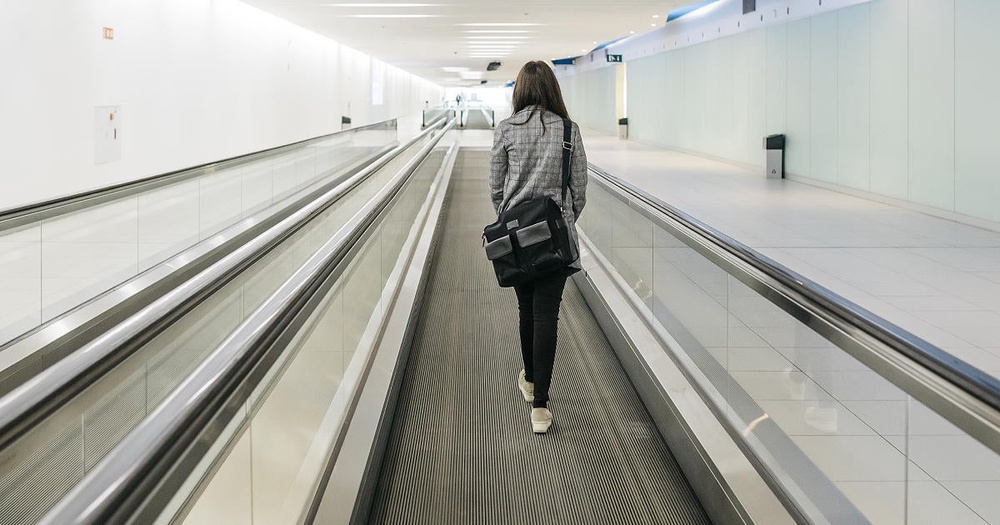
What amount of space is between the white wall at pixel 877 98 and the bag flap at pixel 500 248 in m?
9.60

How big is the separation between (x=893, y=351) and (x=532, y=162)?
2.27 meters

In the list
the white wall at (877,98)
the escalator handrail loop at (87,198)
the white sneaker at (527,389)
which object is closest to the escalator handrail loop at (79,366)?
the white sneaker at (527,389)

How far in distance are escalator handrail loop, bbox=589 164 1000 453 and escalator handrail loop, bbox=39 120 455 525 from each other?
142cm

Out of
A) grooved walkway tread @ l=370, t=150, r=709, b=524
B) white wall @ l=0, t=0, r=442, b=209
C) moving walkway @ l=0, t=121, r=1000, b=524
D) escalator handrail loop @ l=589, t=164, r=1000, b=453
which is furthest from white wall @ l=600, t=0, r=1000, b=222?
white wall @ l=0, t=0, r=442, b=209

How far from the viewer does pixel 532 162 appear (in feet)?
12.9

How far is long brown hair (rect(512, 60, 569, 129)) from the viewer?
12.9 feet

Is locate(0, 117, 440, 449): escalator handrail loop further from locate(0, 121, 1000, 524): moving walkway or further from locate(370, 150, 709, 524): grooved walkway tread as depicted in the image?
locate(370, 150, 709, 524): grooved walkway tread

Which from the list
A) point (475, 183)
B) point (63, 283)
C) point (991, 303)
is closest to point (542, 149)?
point (63, 283)

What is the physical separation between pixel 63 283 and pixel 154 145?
7337 mm

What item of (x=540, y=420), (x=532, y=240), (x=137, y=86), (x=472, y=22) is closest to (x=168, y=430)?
(x=532, y=240)

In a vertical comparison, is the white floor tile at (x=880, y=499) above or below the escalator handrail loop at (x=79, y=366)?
below

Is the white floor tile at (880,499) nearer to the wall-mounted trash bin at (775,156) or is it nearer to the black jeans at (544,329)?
the black jeans at (544,329)

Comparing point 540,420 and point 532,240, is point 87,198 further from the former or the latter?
point 540,420

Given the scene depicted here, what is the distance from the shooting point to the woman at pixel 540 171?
3.90m
